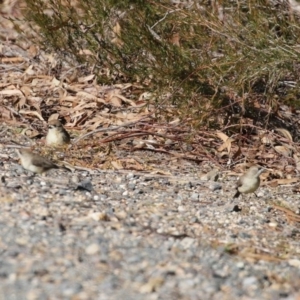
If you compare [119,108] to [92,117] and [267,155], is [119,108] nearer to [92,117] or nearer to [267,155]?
[92,117]

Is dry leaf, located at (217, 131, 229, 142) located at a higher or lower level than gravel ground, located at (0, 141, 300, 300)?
lower

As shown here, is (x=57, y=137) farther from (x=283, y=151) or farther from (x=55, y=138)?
(x=283, y=151)

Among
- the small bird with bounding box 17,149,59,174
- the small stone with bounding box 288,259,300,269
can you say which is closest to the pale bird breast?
the small bird with bounding box 17,149,59,174

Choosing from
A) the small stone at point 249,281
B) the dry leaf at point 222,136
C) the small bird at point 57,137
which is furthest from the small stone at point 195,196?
the small stone at point 249,281

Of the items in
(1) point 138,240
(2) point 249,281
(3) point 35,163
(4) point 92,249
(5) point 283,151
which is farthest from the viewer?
(5) point 283,151

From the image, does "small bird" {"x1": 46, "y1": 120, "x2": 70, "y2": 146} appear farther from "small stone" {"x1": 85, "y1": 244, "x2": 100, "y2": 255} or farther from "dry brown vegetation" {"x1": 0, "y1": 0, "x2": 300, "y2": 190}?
"small stone" {"x1": 85, "y1": 244, "x2": 100, "y2": 255}

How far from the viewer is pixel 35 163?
26.0 ft

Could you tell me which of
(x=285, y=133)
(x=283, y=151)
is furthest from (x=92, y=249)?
(x=285, y=133)

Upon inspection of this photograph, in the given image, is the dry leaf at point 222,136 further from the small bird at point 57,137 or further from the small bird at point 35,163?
the small bird at point 35,163

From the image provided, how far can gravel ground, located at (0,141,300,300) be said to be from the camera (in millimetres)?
5305

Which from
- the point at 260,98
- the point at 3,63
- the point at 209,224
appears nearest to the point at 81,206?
the point at 209,224

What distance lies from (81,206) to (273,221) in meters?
1.61

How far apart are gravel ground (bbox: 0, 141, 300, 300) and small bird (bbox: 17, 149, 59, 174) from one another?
0.29ft

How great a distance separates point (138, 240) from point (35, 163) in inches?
83.1
